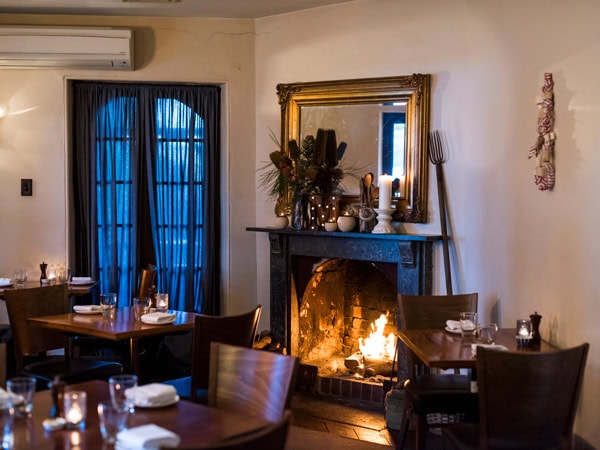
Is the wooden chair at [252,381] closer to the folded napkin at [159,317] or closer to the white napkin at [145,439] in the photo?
the white napkin at [145,439]

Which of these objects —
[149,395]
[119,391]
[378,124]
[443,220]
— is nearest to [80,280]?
[378,124]

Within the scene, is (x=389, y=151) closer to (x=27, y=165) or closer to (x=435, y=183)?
(x=435, y=183)

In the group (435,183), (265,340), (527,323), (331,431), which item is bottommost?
(331,431)

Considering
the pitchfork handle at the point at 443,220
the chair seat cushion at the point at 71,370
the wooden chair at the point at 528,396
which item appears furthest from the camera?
the pitchfork handle at the point at 443,220

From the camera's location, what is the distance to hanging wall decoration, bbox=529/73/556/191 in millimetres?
3803

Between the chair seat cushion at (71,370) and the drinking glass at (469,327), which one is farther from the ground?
the drinking glass at (469,327)

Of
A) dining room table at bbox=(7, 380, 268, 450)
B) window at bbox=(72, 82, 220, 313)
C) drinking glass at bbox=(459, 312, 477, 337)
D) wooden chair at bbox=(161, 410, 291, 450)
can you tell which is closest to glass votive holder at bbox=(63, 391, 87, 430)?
dining room table at bbox=(7, 380, 268, 450)

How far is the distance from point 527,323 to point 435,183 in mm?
1642

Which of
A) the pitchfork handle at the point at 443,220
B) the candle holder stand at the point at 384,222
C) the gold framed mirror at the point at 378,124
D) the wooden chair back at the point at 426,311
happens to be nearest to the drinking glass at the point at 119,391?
the wooden chair back at the point at 426,311

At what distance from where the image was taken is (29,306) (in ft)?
14.1

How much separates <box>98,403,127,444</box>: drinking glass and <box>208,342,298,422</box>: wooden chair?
0.60m

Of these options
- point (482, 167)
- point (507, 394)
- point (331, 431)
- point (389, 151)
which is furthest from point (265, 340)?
point (507, 394)

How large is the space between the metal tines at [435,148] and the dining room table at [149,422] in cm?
289

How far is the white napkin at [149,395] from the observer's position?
8.45 feet
